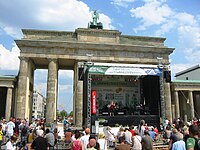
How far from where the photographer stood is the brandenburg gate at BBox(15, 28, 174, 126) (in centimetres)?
3077

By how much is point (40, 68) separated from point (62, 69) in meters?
4.07

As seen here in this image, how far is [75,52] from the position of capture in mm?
32219

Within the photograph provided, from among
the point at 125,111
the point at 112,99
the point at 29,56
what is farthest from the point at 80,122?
the point at 29,56

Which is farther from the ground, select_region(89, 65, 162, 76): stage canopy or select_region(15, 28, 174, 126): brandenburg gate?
select_region(15, 28, 174, 126): brandenburg gate

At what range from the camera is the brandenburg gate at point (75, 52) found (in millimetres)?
30766

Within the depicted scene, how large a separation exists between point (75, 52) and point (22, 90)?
9.16 meters

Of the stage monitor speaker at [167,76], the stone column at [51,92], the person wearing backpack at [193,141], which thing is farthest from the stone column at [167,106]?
the person wearing backpack at [193,141]

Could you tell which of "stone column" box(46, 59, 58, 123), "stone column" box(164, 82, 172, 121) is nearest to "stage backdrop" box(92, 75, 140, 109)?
"stone column" box(46, 59, 58, 123)

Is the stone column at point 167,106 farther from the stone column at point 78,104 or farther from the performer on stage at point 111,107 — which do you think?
the performer on stage at point 111,107

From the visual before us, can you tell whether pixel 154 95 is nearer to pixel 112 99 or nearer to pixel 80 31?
pixel 112 99

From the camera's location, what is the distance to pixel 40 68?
39.3 metres

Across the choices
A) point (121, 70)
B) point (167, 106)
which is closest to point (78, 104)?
point (121, 70)

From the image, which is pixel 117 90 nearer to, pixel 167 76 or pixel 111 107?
pixel 111 107

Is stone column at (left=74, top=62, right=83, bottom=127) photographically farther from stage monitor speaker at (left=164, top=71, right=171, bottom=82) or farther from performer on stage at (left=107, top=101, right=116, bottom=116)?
stage monitor speaker at (left=164, top=71, right=171, bottom=82)
